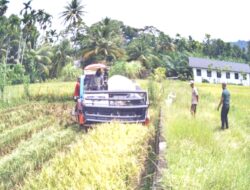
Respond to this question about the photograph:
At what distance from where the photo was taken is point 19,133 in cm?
1672

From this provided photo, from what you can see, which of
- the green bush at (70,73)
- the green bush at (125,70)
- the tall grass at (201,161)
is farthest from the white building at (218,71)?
the tall grass at (201,161)

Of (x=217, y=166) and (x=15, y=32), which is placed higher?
(x=15, y=32)

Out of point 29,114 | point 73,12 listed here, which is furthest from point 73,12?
point 29,114

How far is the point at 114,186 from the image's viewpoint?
7832mm

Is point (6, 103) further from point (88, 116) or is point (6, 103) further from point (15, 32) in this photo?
point (15, 32)

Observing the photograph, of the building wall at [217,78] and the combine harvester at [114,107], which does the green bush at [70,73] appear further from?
the building wall at [217,78]

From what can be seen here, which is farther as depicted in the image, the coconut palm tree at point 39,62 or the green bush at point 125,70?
the coconut palm tree at point 39,62

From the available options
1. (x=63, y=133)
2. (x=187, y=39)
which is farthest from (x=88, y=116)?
(x=187, y=39)

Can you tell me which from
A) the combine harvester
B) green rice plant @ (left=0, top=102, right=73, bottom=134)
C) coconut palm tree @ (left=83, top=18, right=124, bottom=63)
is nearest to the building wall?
coconut palm tree @ (left=83, top=18, right=124, bottom=63)

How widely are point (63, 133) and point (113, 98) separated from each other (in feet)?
6.53

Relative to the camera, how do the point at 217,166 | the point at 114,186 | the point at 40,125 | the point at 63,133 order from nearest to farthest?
1. the point at 114,186
2. the point at 217,166
3. the point at 63,133
4. the point at 40,125

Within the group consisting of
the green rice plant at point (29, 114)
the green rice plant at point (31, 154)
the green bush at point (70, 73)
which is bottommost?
the green rice plant at point (31, 154)

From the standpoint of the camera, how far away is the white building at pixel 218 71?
72.3 meters

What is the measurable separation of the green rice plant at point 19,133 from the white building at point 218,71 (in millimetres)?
52728
